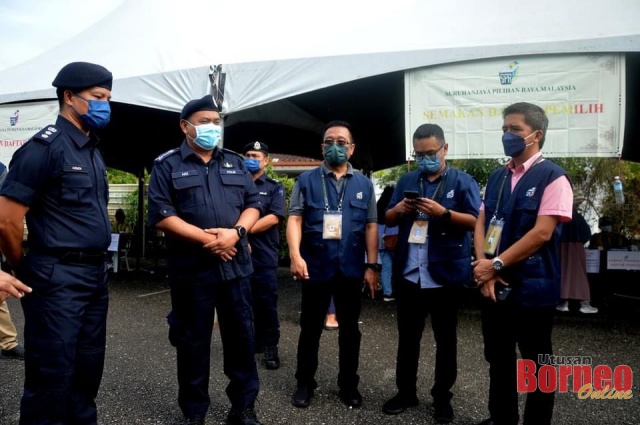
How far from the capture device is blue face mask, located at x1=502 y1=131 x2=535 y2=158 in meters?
2.39

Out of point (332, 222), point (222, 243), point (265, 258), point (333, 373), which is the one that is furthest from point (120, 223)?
point (222, 243)

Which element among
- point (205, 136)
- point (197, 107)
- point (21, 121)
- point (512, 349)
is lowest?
point (512, 349)

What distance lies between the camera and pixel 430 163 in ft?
9.38

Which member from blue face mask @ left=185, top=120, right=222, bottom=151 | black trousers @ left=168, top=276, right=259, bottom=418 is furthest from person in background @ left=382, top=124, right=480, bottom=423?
blue face mask @ left=185, top=120, right=222, bottom=151

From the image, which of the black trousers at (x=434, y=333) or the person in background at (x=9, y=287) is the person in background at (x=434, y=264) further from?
the person in background at (x=9, y=287)

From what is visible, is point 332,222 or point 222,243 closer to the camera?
point 222,243

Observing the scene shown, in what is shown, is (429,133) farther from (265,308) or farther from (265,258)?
(265,308)

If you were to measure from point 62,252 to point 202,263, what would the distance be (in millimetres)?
683

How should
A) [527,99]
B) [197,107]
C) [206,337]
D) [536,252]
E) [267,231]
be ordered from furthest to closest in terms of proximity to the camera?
[527,99]
[267,231]
[197,107]
[206,337]
[536,252]

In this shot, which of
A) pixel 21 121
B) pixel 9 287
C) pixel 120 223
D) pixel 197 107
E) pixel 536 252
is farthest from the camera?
pixel 120 223

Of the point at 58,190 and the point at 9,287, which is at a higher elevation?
the point at 58,190

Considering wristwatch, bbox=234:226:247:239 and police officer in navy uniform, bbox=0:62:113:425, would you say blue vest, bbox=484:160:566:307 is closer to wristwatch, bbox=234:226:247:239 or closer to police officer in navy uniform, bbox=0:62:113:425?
wristwatch, bbox=234:226:247:239

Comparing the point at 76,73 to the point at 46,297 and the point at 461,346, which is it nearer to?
the point at 46,297

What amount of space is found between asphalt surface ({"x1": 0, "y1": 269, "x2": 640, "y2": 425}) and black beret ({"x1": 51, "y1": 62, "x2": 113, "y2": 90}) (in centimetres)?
195
